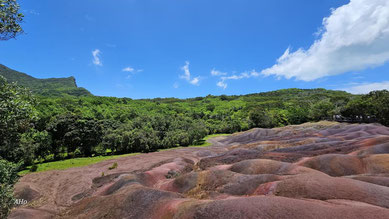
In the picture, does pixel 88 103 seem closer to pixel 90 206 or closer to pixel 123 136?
pixel 123 136

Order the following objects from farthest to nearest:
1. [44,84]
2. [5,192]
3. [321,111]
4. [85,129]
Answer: [44,84], [321,111], [85,129], [5,192]

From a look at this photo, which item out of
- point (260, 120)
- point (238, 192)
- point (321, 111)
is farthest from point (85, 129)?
point (321, 111)

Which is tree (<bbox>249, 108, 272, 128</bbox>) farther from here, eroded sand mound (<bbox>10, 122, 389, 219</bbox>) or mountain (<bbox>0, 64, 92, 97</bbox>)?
mountain (<bbox>0, 64, 92, 97</bbox>)

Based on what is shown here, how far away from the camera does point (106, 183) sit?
25.2 metres

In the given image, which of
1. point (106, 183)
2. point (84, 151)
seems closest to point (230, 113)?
point (84, 151)

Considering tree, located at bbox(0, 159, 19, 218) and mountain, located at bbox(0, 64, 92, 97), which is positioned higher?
mountain, located at bbox(0, 64, 92, 97)

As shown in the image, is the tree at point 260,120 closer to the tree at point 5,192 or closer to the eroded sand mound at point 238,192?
the eroded sand mound at point 238,192

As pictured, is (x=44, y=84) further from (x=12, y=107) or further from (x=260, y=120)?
(x=12, y=107)

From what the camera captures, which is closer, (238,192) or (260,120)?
(238,192)

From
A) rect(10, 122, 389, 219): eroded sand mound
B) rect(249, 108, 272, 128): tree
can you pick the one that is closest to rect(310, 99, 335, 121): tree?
rect(249, 108, 272, 128): tree

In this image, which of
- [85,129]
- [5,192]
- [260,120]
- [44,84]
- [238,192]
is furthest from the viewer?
[44,84]

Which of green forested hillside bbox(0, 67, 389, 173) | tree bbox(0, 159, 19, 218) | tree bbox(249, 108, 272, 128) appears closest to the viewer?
tree bbox(0, 159, 19, 218)

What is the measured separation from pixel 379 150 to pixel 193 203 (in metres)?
27.8

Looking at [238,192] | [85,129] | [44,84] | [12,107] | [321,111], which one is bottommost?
[238,192]
